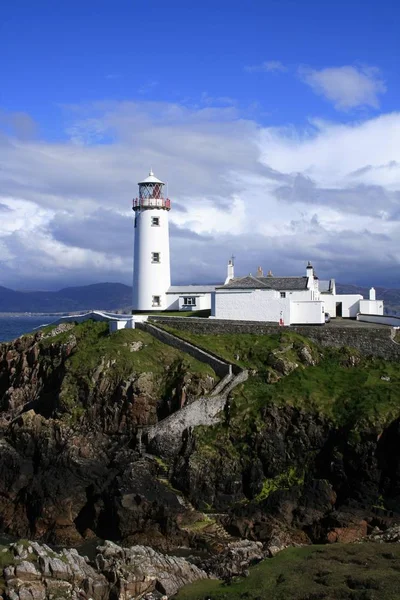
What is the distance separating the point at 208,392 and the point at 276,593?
17.8 m

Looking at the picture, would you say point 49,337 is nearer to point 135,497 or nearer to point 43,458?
point 43,458

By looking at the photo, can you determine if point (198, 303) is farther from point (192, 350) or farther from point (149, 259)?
point (192, 350)

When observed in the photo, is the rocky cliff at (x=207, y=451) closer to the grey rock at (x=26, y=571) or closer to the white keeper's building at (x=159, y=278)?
the grey rock at (x=26, y=571)

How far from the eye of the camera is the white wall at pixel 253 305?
5225 centimetres

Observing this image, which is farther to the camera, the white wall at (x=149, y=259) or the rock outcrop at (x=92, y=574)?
the white wall at (x=149, y=259)

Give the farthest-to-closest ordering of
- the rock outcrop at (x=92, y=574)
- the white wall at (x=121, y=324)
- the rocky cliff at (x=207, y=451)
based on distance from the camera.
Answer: the white wall at (x=121, y=324)
the rocky cliff at (x=207, y=451)
the rock outcrop at (x=92, y=574)

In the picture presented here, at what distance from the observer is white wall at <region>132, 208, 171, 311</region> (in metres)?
60.8

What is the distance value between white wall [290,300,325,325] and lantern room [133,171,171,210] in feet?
52.3

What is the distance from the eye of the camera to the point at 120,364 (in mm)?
45312

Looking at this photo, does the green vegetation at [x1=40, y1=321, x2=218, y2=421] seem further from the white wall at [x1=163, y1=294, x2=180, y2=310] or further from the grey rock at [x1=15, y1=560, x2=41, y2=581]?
the grey rock at [x1=15, y1=560, x2=41, y2=581]

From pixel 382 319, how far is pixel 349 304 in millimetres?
7028

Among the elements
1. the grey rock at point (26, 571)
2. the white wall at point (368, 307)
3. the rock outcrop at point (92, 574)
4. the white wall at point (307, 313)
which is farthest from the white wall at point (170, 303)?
the grey rock at point (26, 571)

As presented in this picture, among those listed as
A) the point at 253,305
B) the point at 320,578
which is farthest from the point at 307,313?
the point at 320,578

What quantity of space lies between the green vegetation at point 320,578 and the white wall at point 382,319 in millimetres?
23127
